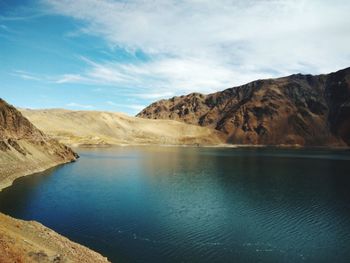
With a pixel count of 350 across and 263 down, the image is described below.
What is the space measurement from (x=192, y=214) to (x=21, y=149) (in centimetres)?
5182

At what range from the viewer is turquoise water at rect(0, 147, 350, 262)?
109 feet

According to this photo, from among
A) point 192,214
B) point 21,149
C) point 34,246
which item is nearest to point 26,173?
point 21,149

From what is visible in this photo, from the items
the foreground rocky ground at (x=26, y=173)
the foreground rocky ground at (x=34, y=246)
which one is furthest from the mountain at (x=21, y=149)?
the foreground rocky ground at (x=34, y=246)

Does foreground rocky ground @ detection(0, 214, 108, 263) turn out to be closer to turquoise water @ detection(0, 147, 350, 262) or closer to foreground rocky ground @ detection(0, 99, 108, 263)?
foreground rocky ground @ detection(0, 99, 108, 263)

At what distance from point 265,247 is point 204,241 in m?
5.70

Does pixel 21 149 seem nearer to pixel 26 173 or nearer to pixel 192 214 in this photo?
pixel 26 173

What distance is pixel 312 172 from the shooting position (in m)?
97.0

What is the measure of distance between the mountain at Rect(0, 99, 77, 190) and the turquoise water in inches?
150

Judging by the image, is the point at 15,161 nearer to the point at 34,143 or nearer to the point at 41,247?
the point at 34,143

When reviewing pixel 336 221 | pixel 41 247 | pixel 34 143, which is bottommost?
pixel 336 221

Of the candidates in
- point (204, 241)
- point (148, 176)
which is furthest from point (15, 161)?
point (204, 241)

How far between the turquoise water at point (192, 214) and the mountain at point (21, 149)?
3804 mm

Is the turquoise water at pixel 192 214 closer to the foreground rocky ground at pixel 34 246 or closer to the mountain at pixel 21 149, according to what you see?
the foreground rocky ground at pixel 34 246

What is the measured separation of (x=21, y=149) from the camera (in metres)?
82.9
